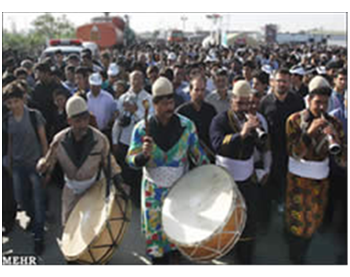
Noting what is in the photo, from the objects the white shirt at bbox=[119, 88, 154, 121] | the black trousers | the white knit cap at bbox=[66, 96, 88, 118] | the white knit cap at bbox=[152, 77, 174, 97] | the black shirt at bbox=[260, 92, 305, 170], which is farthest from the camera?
the white shirt at bbox=[119, 88, 154, 121]

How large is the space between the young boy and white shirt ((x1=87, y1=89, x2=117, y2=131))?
4.08ft

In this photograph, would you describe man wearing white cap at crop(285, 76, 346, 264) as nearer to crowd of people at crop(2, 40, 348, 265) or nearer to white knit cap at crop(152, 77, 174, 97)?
crowd of people at crop(2, 40, 348, 265)

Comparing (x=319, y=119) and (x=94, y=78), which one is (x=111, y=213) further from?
(x=94, y=78)

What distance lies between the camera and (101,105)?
5.43 meters

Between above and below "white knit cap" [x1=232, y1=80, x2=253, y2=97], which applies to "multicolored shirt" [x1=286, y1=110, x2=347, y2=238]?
below

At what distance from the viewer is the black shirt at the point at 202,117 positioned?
430 centimetres

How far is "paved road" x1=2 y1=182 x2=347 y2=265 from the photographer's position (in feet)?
13.3

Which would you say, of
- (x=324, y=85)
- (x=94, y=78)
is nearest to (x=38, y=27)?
(x=94, y=78)

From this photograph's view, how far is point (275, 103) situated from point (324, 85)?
107cm

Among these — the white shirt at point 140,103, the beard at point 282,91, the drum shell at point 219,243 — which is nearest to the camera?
the drum shell at point 219,243

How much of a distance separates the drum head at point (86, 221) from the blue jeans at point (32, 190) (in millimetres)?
836

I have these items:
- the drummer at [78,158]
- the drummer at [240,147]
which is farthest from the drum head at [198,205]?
the drummer at [78,158]

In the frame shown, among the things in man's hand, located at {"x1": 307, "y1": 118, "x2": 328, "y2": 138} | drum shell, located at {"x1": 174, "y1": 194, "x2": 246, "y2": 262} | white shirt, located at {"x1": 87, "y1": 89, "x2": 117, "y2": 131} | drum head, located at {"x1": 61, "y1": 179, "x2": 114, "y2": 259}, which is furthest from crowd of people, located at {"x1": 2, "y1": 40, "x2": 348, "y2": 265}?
white shirt, located at {"x1": 87, "y1": 89, "x2": 117, "y2": 131}

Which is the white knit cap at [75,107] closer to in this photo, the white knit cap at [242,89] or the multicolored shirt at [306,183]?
the white knit cap at [242,89]
